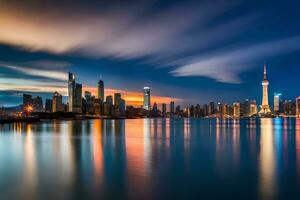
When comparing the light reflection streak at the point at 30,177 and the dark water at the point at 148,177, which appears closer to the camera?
the dark water at the point at 148,177

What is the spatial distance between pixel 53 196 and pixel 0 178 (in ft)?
21.0

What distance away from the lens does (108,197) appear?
16.3m

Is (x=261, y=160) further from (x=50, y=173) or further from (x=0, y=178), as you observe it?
(x=0, y=178)

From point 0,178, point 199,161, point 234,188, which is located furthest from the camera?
point 199,161

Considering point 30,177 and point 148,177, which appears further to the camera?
point 30,177

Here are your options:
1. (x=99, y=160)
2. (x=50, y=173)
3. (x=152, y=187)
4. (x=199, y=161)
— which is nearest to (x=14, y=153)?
(x=99, y=160)

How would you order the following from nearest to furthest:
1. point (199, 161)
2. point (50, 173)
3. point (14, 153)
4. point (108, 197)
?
point (108, 197) < point (50, 173) < point (199, 161) < point (14, 153)

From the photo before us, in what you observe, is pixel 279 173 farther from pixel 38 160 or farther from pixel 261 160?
pixel 38 160

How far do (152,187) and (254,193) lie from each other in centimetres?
504

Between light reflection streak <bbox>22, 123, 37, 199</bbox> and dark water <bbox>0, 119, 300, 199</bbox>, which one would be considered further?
light reflection streak <bbox>22, 123, 37, 199</bbox>

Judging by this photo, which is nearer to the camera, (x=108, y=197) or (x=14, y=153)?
(x=108, y=197)

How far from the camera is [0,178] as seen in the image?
21000mm

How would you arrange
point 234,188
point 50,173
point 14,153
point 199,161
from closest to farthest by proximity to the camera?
1. point 234,188
2. point 50,173
3. point 199,161
4. point 14,153

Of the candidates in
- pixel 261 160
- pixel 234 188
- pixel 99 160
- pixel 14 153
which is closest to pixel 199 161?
pixel 261 160
